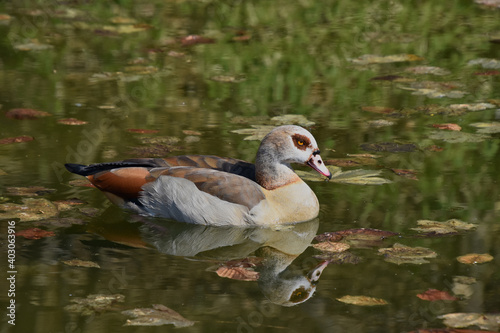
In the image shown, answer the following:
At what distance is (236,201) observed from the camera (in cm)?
663

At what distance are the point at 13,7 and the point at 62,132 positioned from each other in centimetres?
615

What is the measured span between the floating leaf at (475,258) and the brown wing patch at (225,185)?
1.61 metres

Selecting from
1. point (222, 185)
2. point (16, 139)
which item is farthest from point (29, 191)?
point (222, 185)

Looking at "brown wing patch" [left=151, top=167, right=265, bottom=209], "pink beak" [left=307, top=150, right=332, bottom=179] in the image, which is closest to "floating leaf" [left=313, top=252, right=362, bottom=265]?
"brown wing patch" [left=151, top=167, right=265, bottom=209]

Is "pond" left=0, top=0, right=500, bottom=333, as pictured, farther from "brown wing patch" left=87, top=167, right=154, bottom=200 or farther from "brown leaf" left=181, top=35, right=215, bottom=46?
"brown wing patch" left=87, top=167, right=154, bottom=200

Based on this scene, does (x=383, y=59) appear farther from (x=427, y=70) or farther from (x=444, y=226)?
(x=444, y=226)

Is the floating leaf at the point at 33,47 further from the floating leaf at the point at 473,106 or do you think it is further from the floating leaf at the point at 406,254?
the floating leaf at the point at 406,254

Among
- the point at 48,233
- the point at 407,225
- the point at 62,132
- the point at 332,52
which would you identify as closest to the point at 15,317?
the point at 48,233

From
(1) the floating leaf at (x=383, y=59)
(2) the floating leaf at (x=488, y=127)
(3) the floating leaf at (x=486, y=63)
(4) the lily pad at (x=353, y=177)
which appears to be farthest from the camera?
(1) the floating leaf at (x=383, y=59)

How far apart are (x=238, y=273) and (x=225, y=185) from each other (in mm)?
1102

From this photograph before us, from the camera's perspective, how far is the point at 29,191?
7.03m

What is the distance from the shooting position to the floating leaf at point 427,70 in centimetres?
1049

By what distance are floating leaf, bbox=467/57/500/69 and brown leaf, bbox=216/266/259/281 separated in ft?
19.9

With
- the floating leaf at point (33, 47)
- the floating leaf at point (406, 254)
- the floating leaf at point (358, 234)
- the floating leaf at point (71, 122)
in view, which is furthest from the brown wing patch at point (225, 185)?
the floating leaf at point (33, 47)
